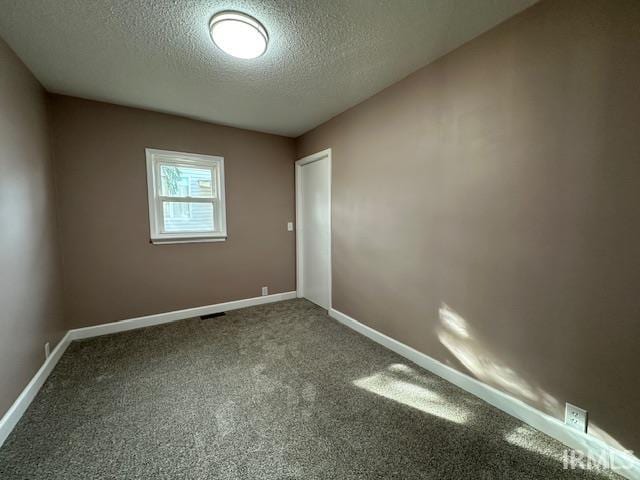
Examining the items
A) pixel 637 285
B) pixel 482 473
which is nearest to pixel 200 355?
pixel 482 473

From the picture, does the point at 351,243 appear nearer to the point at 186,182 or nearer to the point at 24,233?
the point at 186,182

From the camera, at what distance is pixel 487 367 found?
1.74 metres

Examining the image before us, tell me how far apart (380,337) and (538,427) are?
1263 millimetres

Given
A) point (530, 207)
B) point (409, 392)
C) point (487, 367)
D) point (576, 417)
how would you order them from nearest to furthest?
point (576, 417) → point (530, 207) → point (487, 367) → point (409, 392)

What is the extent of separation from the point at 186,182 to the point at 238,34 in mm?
2018

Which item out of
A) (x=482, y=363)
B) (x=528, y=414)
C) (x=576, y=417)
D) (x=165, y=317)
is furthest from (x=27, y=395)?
(x=576, y=417)

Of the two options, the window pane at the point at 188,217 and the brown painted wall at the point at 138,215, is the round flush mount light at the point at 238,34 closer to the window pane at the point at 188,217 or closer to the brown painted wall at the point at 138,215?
the brown painted wall at the point at 138,215

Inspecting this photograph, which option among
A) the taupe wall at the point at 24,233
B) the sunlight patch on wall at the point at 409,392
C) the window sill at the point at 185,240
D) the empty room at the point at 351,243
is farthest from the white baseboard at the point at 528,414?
the taupe wall at the point at 24,233

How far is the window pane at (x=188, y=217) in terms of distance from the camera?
10.1 ft

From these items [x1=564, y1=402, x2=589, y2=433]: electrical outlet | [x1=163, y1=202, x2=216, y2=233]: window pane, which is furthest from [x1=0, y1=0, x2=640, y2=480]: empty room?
[x1=163, y1=202, x2=216, y2=233]: window pane

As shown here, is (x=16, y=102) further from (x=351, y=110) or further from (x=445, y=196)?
(x=445, y=196)

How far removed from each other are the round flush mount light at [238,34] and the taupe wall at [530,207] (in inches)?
49.2

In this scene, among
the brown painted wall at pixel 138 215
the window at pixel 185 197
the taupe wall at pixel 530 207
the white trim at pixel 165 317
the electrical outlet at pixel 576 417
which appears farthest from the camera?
the window at pixel 185 197

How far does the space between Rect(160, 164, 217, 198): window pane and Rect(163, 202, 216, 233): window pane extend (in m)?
0.13
